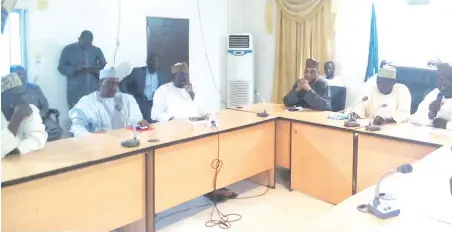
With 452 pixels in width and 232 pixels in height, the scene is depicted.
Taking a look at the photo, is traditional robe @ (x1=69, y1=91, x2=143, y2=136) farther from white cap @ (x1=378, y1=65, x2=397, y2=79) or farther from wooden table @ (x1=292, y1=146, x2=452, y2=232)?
wooden table @ (x1=292, y1=146, x2=452, y2=232)

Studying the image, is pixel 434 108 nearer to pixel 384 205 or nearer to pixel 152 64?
pixel 384 205

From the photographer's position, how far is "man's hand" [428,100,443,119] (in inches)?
141

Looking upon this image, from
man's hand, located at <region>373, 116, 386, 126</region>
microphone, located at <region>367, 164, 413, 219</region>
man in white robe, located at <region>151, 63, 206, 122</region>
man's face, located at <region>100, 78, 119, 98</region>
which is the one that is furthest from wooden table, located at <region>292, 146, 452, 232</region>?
man's face, located at <region>100, 78, 119, 98</region>

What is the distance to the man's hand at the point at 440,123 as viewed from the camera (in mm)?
3423

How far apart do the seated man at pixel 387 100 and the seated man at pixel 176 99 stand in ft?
4.93

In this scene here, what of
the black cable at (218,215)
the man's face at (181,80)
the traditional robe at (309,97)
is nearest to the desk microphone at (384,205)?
the black cable at (218,215)

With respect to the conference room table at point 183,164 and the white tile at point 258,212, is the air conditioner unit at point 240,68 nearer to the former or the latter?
the conference room table at point 183,164

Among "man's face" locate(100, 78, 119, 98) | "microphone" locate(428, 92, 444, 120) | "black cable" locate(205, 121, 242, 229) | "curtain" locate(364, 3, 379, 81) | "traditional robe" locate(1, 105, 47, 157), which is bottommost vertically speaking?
"black cable" locate(205, 121, 242, 229)

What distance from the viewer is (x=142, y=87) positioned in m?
5.15

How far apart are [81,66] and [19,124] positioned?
2.11 metres

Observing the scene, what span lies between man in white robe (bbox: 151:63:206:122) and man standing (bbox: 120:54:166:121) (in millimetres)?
793

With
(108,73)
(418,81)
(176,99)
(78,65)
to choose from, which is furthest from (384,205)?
(78,65)

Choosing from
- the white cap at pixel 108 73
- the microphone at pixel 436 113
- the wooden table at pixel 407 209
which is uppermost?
the white cap at pixel 108 73

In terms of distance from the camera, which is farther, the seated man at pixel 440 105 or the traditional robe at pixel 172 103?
the traditional robe at pixel 172 103
